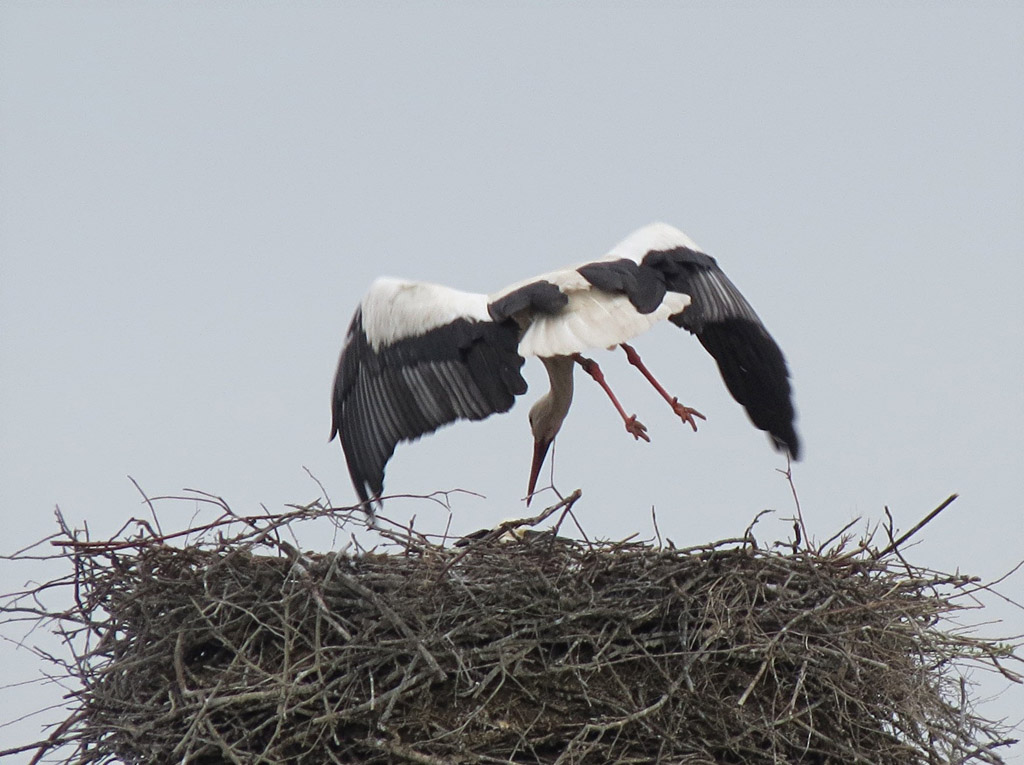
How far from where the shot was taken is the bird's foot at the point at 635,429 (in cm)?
661

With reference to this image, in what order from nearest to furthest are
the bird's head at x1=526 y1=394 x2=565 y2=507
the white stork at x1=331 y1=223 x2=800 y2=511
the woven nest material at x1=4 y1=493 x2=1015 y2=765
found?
the woven nest material at x1=4 y1=493 x2=1015 y2=765
the white stork at x1=331 y1=223 x2=800 y2=511
the bird's head at x1=526 y1=394 x2=565 y2=507

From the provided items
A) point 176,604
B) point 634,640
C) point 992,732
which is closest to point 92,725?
point 176,604

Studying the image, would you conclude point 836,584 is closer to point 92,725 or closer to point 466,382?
point 466,382

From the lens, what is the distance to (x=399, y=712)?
4910 millimetres

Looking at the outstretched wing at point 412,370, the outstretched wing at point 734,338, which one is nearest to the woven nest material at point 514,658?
the outstretched wing at point 412,370

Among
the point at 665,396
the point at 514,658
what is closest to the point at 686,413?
→ the point at 665,396

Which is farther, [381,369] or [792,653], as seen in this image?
[381,369]

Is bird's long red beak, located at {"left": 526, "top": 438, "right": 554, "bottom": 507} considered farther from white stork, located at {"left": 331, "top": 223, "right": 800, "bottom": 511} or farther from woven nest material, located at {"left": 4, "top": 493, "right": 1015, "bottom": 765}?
woven nest material, located at {"left": 4, "top": 493, "right": 1015, "bottom": 765}

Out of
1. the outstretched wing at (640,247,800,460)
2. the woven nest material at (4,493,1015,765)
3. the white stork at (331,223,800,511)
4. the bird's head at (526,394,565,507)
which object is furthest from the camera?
the bird's head at (526,394,565,507)

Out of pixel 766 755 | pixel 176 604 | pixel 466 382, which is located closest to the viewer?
pixel 766 755

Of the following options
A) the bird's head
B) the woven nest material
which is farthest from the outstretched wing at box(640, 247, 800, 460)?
the woven nest material

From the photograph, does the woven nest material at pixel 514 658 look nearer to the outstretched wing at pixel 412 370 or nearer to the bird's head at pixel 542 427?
the outstretched wing at pixel 412 370

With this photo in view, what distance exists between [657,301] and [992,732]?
2.19m

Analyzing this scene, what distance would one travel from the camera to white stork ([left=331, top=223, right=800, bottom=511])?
20.1 ft
